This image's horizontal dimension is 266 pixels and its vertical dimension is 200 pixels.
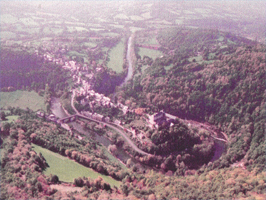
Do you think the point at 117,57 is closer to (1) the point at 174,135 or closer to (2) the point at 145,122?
(2) the point at 145,122

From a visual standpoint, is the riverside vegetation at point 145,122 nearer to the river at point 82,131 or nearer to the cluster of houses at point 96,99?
the river at point 82,131

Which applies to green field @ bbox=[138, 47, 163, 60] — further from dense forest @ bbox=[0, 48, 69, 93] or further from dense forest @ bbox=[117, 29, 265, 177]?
dense forest @ bbox=[0, 48, 69, 93]

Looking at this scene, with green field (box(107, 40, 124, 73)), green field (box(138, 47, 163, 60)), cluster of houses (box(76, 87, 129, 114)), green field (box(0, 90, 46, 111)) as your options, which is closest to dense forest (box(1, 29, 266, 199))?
cluster of houses (box(76, 87, 129, 114))

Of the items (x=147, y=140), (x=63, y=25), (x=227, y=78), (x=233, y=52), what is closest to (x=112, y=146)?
(x=147, y=140)

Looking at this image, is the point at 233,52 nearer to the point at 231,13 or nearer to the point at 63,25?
the point at 63,25

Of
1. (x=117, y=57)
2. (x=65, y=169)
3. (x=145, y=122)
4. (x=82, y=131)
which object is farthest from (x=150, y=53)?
(x=65, y=169)

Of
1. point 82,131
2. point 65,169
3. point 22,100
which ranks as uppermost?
point 22,100

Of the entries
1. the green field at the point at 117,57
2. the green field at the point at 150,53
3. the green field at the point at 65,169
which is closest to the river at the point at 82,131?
the green field at the point at 65,169

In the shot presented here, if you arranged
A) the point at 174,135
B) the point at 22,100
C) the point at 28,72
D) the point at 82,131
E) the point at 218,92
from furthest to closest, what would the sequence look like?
the point at 28,72 → the point at 22,100 → the point at 218,92 → the point at 82,131 → the point at 174,135
